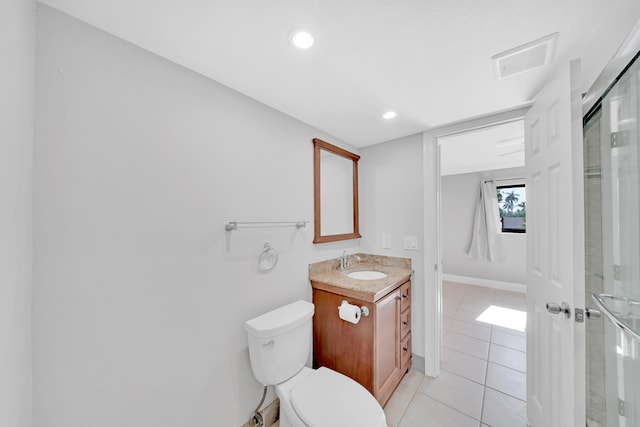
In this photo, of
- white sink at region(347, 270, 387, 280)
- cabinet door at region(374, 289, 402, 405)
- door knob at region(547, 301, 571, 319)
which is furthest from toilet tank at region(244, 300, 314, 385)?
door knob at region(547, 301, 571, 319)

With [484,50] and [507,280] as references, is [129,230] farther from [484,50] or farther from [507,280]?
[507,280]

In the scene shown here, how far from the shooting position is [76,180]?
35.4 inches

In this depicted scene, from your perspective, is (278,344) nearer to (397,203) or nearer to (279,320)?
(279,320)

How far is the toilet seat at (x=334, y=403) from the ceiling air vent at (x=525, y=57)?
72.2 inches

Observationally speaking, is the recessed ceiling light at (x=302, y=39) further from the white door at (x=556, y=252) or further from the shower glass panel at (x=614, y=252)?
the shower glass panel at (x=614, y=252)

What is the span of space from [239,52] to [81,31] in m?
0.61

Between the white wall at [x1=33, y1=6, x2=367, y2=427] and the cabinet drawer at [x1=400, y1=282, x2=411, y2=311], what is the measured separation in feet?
3.57

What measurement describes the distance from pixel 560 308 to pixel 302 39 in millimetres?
1681

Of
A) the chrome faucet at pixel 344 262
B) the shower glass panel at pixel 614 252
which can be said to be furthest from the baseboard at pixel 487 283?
the chrome faucet at pixel 344 262

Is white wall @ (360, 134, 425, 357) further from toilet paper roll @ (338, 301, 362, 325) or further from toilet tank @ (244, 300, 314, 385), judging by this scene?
→ toilet tank @ (244, 300, 314, 385)

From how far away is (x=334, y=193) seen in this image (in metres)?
2.20

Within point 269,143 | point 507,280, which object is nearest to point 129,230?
point 269,143

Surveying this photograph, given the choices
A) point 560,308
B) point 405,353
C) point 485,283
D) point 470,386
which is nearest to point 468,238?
point 485,283

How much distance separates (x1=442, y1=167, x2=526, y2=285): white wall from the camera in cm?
413
